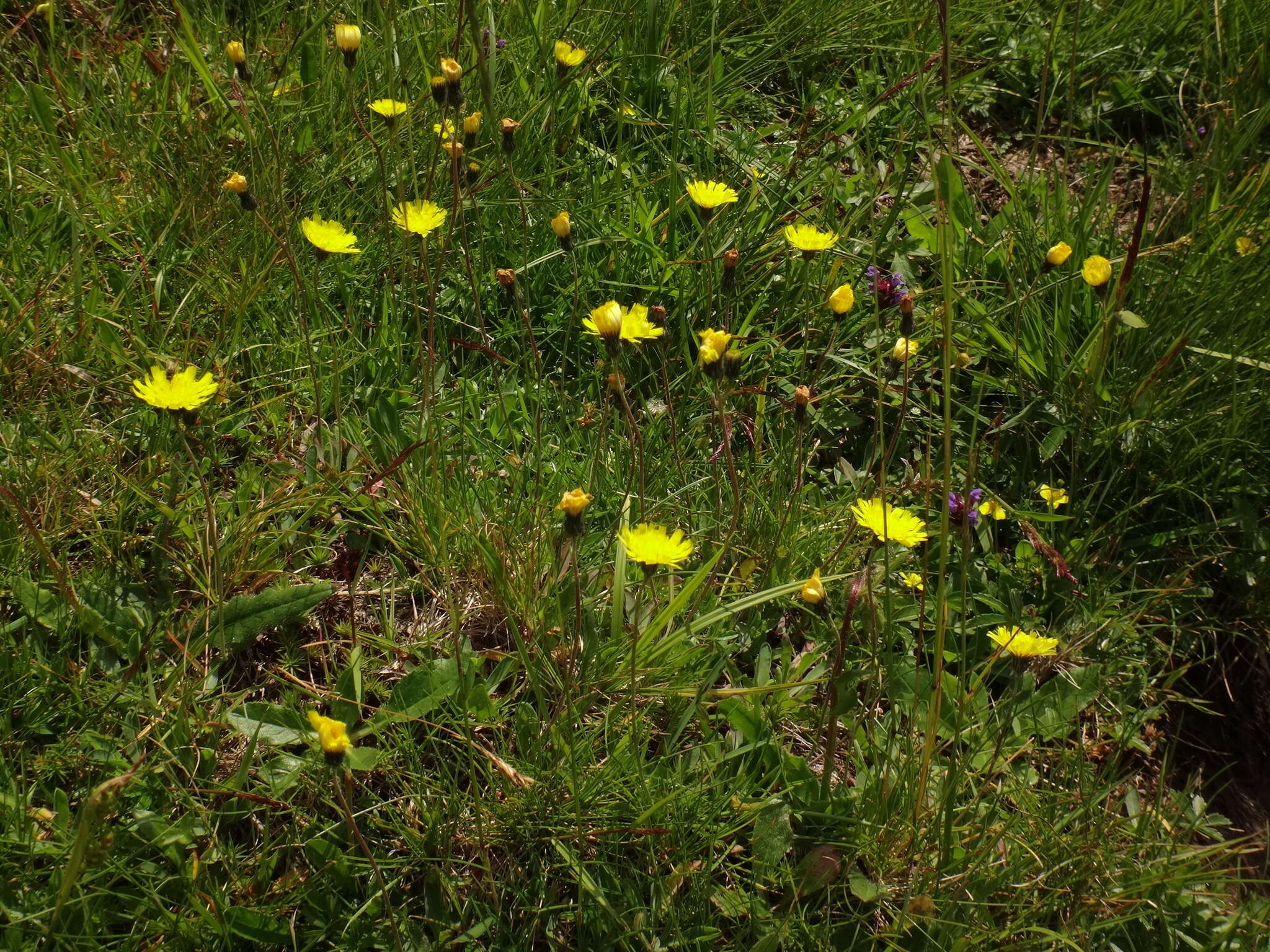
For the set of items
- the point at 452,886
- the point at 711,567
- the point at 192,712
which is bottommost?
the point at 452,886

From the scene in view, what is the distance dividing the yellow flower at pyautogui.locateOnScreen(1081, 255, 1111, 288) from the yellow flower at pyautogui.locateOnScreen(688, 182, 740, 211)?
27.1 inches

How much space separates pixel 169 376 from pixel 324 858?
903 millimetres

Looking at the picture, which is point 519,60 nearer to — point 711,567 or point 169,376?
point 169,376

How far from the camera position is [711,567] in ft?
4.77

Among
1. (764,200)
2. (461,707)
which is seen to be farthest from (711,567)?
(764,200)

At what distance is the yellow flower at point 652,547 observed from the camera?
4.60ft

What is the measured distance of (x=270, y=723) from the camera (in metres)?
1.44

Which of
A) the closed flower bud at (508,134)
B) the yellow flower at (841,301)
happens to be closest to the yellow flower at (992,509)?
the yellow flower at (841,301)

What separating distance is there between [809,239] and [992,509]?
2.06 ft

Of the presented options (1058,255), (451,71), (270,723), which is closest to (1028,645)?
(1058,255)

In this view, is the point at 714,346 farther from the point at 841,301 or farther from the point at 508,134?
the point at 508,134

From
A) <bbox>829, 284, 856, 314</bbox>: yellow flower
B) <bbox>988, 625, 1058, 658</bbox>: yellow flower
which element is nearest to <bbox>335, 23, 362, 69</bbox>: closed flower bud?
<bbox>829, 284, 856, 314</bbox>: yellow flower

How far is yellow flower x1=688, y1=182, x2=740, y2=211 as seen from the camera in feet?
6.20

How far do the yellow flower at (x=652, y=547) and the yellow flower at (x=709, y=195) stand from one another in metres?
0.72
